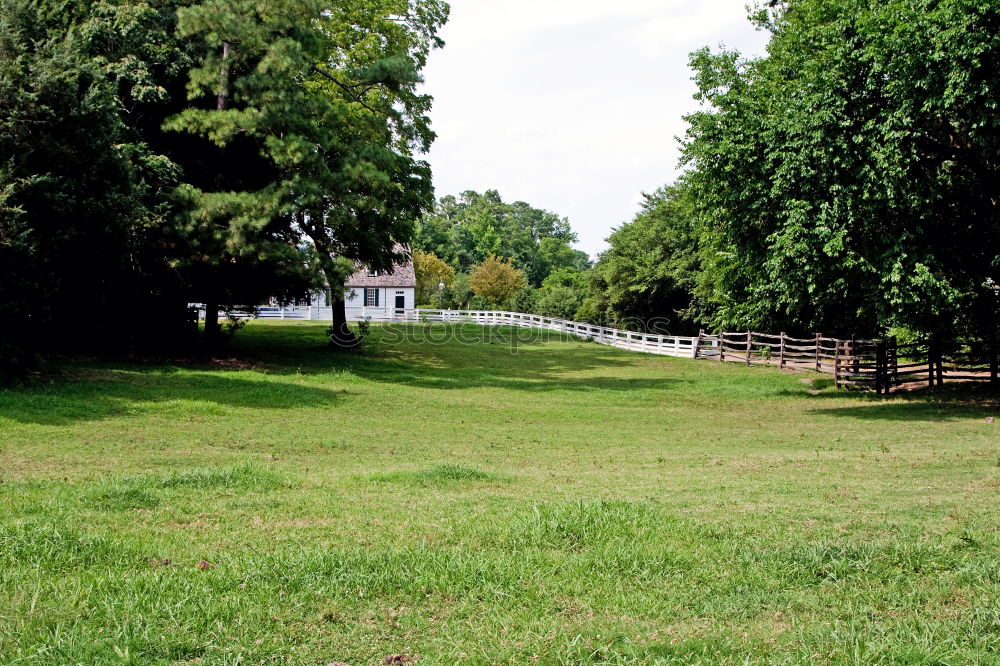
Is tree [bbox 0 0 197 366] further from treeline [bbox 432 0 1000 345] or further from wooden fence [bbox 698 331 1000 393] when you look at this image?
wooden fence [bbox 698 331 1000 393]

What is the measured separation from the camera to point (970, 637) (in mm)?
4543

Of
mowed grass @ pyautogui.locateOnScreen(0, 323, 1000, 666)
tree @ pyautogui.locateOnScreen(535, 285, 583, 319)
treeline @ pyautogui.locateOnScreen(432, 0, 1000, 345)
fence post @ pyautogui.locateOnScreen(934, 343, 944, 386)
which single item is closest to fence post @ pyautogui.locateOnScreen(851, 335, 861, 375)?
fence post @ pyautogui.locateOnScreen(934, 343, 944, 386)

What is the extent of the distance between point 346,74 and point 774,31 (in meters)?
15.3

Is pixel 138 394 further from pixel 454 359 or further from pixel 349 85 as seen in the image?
pixel 454 359

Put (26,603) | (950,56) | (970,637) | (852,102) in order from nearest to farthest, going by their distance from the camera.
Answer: (970,637)
(26,603)
(950,56)
(852,102)

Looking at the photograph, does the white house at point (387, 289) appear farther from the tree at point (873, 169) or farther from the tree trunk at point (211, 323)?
the tree at point (873, 169)

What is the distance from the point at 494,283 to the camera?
8312cm

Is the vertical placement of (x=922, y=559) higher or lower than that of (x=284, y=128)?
lower

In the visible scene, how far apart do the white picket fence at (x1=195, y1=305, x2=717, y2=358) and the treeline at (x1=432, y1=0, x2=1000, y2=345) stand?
22020 millimetres

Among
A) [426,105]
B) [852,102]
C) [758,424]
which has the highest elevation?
[426,105]

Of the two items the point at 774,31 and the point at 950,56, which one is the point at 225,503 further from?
the point at 774,31

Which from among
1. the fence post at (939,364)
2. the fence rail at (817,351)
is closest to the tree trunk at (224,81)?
the fence rail at (817,351)

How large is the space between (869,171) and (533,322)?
141 feet

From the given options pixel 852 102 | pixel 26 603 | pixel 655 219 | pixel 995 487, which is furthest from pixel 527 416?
pixel 655 219
